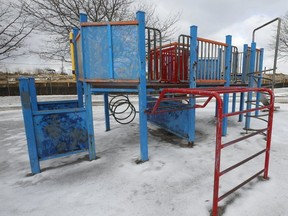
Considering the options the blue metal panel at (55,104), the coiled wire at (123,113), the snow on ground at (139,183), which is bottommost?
the snow on ground at (139,183)

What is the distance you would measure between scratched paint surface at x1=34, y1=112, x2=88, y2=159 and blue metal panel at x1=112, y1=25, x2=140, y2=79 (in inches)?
41.5

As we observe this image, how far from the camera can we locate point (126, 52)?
298 cm

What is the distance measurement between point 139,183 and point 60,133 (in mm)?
1579

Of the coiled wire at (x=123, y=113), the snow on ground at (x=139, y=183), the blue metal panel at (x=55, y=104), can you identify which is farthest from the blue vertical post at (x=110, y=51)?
the coiled wire at (x=123, y=113)

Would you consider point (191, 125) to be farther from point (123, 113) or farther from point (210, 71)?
point (123, 113)

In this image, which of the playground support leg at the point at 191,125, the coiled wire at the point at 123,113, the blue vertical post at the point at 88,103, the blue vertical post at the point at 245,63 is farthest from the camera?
the coiled wire at the point at 123,113

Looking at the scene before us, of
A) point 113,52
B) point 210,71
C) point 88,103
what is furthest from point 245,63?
point 88,103

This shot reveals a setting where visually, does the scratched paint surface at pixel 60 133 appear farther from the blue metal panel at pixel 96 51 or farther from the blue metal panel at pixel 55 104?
the blue metal panel at pixel 55 104

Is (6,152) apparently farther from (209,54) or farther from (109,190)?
(209,54)

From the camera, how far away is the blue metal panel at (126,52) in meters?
2.92

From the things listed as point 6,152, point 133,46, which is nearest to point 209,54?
point 133,46

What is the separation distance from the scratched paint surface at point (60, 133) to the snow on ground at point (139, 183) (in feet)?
1.10

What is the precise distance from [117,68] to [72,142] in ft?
5.00

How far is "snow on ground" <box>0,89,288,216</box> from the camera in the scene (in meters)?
→ 2.12
